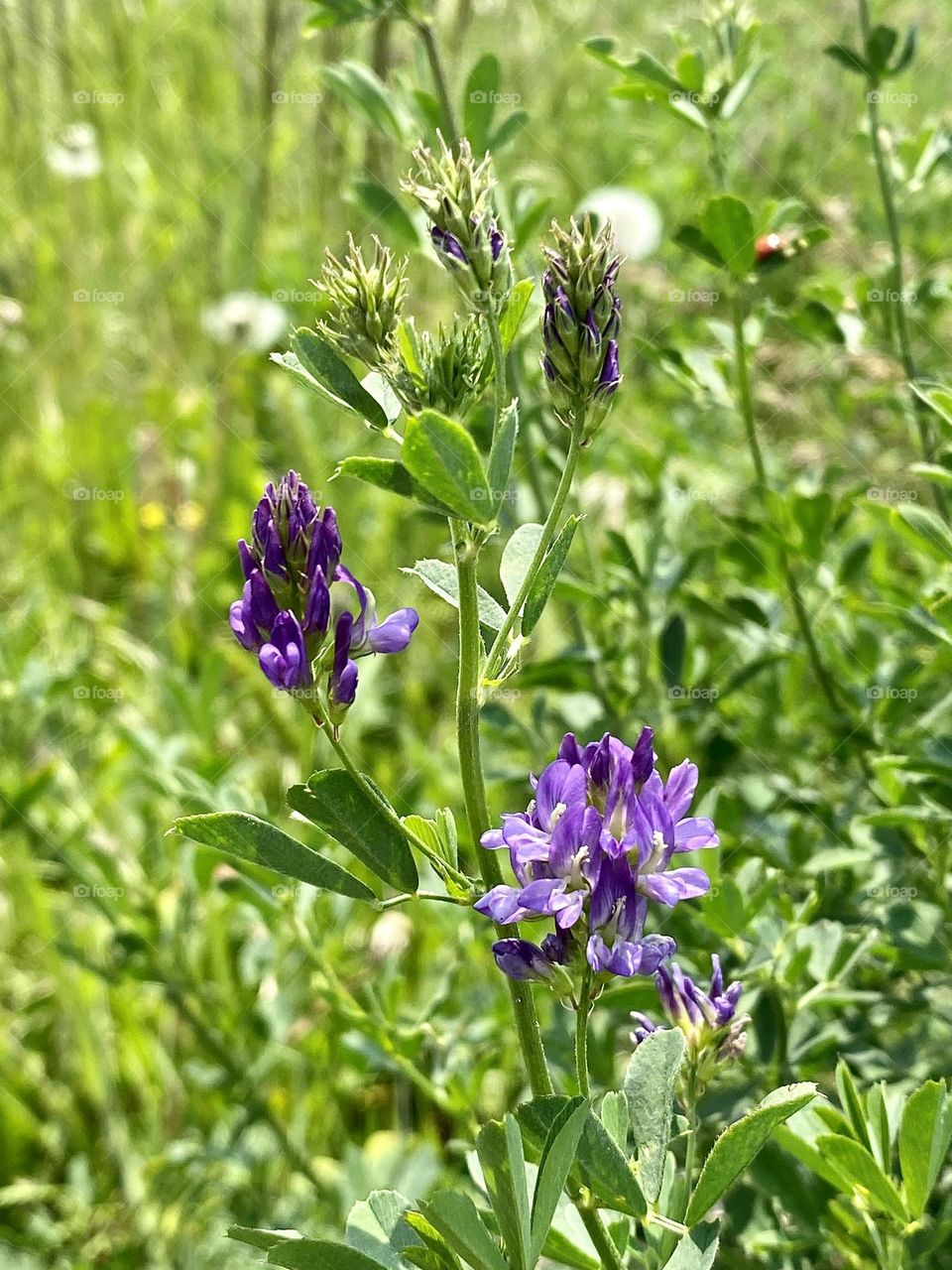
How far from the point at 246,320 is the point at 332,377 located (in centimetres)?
263

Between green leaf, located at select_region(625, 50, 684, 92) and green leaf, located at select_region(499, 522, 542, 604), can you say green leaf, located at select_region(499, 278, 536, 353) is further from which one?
green leaf, located at select_region(625, 50, 684, 92)

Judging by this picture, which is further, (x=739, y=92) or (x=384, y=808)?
(x=739, y=92)

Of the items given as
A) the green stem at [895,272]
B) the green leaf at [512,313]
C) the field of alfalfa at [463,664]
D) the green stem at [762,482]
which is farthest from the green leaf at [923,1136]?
the green stem at [895,272]

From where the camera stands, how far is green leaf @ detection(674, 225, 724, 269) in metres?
1.50

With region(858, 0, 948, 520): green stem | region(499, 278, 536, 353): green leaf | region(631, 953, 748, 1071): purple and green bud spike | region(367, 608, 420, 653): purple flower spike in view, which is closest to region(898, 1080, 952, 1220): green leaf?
region(631, 953, 748, 1071): purple and green bud spike

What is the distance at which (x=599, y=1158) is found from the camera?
82 centimetres

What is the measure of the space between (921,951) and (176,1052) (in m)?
1.38

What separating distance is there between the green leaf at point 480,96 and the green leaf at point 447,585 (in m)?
0.92

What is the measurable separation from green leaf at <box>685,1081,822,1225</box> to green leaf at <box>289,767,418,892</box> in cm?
26

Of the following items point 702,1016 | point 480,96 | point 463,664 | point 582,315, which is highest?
point 480,96

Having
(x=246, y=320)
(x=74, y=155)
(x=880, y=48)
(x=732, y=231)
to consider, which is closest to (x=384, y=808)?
(x=732, y=231)

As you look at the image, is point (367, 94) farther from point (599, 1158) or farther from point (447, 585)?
point (599, 1158)

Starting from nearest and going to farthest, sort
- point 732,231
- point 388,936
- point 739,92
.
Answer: point 732,231, point 739,92, point 388,936

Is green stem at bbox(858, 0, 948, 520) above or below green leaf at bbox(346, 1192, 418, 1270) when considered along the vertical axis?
above
